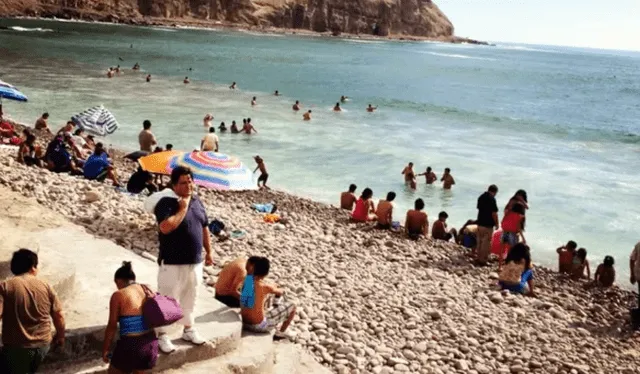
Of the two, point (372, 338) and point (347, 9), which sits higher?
point (347, 9)

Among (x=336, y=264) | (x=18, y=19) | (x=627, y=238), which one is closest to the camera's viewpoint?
(x=336, y=264)

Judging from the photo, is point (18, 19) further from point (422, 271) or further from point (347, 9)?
point (422, 271)

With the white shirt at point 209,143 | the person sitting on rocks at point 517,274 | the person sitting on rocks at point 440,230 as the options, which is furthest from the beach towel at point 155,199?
the white shirt at point 209,143

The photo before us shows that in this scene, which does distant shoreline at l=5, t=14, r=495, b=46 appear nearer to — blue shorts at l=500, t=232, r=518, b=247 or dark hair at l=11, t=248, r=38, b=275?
blue shorts at l=500, t=232, r=518, b=247

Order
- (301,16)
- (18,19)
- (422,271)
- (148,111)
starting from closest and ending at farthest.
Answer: (422,271)
(148,111)
(18,19)
(301,16)

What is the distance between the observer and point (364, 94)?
160 feet

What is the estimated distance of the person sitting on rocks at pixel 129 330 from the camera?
15.5 feet

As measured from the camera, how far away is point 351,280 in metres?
9.23

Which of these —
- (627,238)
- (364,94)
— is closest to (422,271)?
(627,238)

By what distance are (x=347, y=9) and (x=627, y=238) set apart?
144055 millimetres

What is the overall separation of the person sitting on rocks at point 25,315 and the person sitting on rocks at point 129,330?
48 centimetres

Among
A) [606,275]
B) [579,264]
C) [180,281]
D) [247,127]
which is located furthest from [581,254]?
[247,127]

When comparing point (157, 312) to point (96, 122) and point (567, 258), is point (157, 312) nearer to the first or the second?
point (567, 258)

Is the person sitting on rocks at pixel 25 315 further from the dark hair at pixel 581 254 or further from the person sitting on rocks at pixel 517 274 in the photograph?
the dark hair at pixel 581 254
